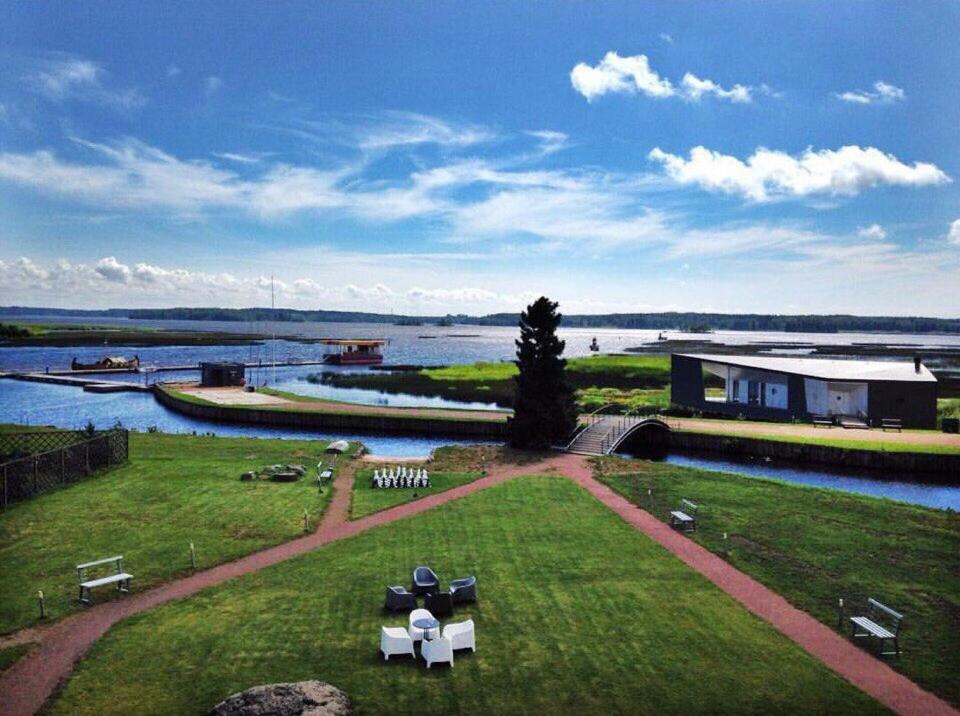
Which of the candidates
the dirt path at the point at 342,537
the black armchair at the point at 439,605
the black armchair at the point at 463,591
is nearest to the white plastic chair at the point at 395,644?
the black armchair at the point at 439,605

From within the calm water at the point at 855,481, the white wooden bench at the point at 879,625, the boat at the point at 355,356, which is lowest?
the calm water at the point at 855,481

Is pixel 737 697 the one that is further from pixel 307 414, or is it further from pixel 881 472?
pixel 307 414

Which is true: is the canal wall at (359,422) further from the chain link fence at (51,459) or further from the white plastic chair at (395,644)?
the white plastic chair at (395,644)

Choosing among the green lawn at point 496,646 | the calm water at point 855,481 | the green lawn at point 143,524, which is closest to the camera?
the green lawn at point 496,646

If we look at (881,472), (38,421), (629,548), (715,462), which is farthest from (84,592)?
(38,421)

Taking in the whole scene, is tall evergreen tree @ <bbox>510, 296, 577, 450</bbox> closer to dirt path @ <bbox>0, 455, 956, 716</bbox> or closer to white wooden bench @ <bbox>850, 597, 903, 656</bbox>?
dirt path @ <bbox>0, 455, 956, 716</bbox>

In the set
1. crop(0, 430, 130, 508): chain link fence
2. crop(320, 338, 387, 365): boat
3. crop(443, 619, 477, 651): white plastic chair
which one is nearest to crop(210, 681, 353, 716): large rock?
crop(443, 619, 477, 651): white plastic chair

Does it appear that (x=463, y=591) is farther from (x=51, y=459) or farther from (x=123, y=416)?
(x=123, y=416)
